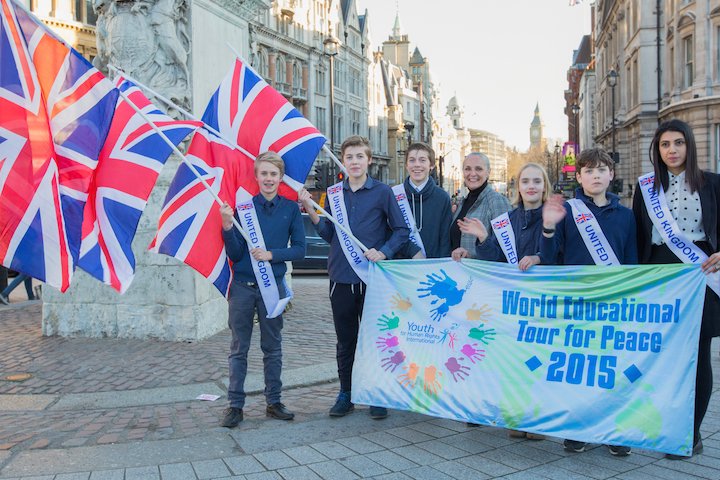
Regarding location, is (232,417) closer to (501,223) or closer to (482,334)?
(482,334)

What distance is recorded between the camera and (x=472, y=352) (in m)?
4.16

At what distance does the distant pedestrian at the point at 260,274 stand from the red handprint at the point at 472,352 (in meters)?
1.40

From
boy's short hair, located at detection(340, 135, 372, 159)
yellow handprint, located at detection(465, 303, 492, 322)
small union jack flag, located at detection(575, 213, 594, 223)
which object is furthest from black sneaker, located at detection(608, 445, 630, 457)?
boy's short hair, located at detection(340, 135, 372, 159)

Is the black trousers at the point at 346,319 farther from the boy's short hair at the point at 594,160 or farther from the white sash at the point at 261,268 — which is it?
the boy's short hair at the point at 594,160

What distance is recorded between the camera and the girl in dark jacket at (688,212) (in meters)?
3.85

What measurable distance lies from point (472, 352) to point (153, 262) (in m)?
4.44

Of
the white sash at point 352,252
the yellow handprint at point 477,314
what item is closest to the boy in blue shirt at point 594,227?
the yellow handprint at point 477,314

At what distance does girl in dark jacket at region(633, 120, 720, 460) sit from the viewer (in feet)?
12.6

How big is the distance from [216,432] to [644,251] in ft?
10.7

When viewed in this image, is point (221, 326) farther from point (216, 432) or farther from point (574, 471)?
point (574, 471)

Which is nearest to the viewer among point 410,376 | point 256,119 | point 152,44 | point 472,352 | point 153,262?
point 472,352

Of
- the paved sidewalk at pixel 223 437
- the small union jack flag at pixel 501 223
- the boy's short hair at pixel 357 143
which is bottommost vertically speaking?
the paved sidewalk at pixel 223 437

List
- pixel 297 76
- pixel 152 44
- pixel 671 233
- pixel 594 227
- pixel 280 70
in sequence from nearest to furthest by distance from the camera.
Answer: pixel 671 233 → pixel 594 227 → pixel 152 44 → pixel 280 70 → pixel 297 76

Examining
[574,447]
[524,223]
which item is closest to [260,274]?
[524,223]
